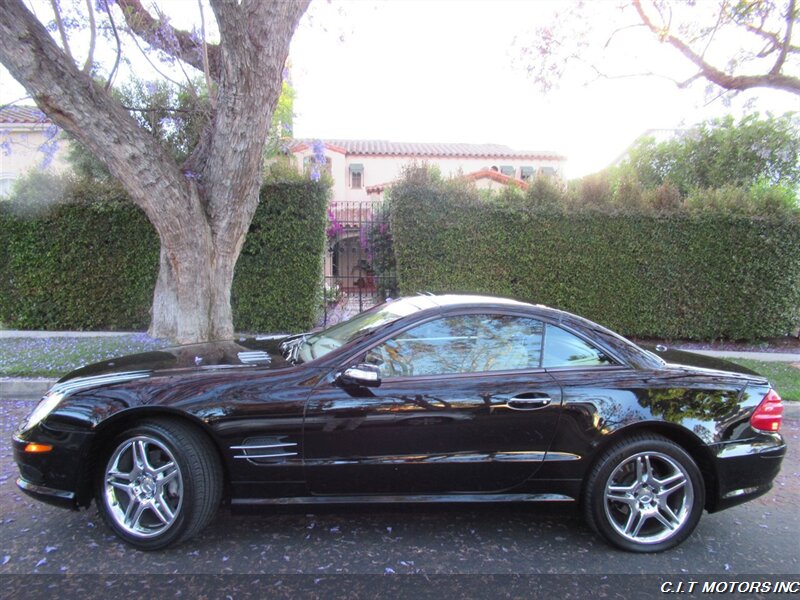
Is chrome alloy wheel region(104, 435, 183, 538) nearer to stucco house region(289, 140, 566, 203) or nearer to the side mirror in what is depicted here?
the side mirror

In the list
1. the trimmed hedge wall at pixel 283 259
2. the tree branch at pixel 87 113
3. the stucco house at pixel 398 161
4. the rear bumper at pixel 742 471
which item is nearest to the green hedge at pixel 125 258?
the trimmed hedge wall at pixel 283 259

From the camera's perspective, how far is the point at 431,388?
2.90m

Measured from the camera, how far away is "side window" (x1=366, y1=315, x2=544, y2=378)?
2994 millimetres

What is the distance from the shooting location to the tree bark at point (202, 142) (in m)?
5.09

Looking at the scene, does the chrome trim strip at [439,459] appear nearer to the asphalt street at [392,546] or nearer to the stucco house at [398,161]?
the asphalt street at [392,546]

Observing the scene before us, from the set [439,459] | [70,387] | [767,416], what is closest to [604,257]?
[767,416]

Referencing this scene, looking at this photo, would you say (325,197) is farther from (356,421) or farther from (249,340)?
(356,421)

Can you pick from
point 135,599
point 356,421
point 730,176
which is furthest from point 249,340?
point 730,176

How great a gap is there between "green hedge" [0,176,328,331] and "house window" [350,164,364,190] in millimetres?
15669

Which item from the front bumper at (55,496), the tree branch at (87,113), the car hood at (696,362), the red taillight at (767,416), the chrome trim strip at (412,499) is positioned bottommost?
the front bumper at (55,496)

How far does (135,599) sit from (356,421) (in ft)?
4.45

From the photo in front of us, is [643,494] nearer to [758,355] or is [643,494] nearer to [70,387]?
[70,387]

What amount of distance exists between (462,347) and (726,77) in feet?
25.8

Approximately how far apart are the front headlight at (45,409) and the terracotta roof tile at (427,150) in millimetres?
21170
